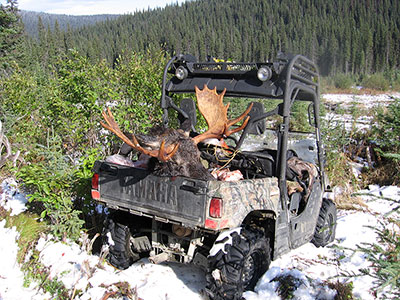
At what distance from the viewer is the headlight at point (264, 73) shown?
4.52 meters

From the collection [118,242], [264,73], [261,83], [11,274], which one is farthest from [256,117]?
[11,274]

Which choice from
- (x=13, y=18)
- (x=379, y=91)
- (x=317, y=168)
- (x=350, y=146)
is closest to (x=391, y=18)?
(x=379, y=91)

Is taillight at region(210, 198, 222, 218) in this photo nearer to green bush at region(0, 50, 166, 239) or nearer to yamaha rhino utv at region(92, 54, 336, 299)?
yamaha rhino utv at region(92, 54, 336, 299)

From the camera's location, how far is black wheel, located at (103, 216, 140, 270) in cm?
479

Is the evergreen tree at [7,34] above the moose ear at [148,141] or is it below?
above

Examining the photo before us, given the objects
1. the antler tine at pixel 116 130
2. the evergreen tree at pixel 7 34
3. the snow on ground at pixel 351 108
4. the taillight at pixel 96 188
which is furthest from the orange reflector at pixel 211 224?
the evergreen tree at pixel 7 34

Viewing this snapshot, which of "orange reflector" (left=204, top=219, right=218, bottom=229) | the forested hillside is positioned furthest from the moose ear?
the forested hillside

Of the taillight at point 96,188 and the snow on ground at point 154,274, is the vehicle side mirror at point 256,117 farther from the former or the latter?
the taillight at point 96,188

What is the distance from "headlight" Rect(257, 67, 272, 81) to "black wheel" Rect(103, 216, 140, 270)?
246cm

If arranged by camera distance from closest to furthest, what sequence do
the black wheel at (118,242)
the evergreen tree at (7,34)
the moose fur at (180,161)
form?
the moose fur at (180,161), the black wheel at (118,242), the evergreen tree at (7,34)

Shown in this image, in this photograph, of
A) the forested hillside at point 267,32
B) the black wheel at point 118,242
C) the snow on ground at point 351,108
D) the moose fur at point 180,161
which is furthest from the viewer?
the forested hillside at point 267,32

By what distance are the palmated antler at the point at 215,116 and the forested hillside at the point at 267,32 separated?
151ft

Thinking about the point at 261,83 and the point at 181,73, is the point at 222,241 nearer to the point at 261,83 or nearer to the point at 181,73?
the point at 261,83

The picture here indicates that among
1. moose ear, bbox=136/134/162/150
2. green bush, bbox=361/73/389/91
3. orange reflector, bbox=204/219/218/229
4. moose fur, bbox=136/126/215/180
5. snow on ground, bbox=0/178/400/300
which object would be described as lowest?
snow on ground, bbox=0/178/400/300
